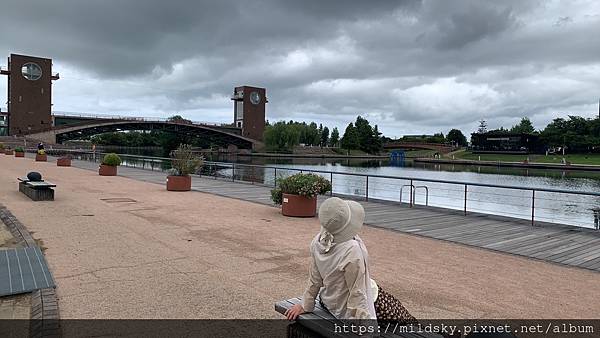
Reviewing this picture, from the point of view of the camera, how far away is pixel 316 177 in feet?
35.9

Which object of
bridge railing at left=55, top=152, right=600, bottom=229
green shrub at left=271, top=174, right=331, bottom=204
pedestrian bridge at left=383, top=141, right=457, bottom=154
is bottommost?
bridge railing at left=55, top=152, right=600, bottom=229

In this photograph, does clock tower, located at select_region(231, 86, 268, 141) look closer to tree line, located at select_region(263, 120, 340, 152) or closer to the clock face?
the clock face

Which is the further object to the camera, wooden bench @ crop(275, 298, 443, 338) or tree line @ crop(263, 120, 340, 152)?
tree line @ crop(263, 120, 340, 152)

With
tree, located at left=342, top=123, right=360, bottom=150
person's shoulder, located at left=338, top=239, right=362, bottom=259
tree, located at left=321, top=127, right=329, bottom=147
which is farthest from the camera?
tree, located at left=321, top=127, right=329, bottom=147

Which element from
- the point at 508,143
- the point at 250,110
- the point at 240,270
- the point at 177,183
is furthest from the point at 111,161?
the point at 250,110

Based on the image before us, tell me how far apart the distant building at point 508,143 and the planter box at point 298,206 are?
10410 cm

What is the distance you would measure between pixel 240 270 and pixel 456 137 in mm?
169341

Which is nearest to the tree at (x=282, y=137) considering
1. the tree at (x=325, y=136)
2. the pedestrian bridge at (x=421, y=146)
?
the pedestrian bridge at (x=421, y=146)

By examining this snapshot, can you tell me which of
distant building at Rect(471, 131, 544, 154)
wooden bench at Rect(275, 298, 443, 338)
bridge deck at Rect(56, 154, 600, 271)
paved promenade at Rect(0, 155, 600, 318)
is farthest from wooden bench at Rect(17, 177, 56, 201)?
distant building at Rect(471, 131, 544, 154)

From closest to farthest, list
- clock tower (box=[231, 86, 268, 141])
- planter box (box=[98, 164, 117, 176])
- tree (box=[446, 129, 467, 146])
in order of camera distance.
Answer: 1. planter box (box=[98, 164, 117, 176])
2. clock tower (box=[231, 86, 268, 141])
3. tree (box=[446, 129, 467, 146])

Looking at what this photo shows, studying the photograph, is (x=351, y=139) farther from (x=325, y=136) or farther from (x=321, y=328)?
(x=321, y=328)

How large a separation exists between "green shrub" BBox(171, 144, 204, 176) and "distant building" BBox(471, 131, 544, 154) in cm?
10104

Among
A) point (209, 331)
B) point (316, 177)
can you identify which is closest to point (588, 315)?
point (209, 331)

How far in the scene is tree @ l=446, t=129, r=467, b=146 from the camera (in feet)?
538
